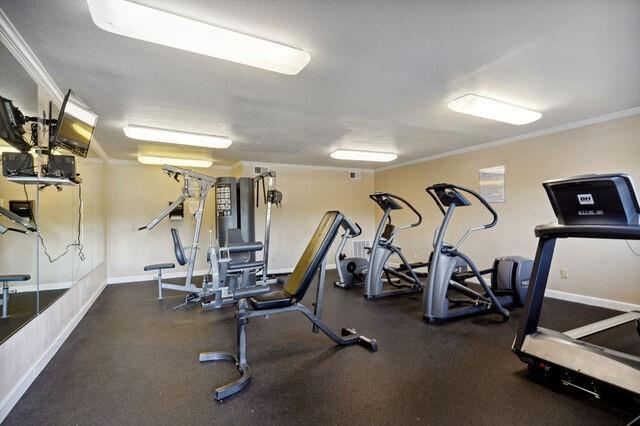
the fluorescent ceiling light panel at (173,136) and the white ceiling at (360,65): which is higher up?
the white ceiling at (360,65)

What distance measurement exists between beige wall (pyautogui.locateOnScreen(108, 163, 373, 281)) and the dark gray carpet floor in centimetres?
250

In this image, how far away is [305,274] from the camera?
2.57 metres

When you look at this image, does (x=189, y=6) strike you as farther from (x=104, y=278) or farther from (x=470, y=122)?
(x=104, y=278)

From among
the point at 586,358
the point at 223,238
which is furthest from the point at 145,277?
the point at 586,358

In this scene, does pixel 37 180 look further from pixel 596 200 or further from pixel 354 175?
pixel 354 175

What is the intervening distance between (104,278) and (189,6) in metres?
5.46

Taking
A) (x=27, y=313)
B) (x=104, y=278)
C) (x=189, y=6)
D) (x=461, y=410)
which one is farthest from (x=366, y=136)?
(x=104, y=278)

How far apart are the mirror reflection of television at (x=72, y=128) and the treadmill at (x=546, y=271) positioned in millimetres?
3710

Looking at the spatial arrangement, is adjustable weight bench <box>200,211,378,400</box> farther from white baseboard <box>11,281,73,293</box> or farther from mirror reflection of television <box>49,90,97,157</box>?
mirror reflection of television <box>49,90,97,157</box>

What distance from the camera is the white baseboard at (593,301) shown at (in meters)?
3.59

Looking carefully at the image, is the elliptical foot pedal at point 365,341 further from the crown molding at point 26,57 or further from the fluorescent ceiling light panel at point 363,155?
the crown molding at point 26,57

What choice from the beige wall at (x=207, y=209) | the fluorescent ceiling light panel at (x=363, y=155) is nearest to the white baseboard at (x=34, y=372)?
the beige wall at (x=207, y=209)

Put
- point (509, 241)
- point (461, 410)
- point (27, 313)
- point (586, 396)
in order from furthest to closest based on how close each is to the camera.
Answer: point (509, 241)
point (27, 313)
point (586, 396)
point (461, 410)

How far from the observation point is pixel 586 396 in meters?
1.99
